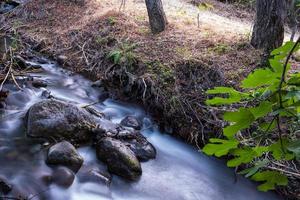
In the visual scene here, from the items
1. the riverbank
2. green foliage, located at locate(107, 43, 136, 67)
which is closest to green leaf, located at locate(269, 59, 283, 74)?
the riverbank

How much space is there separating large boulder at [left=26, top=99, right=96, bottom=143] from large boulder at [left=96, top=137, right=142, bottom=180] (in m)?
0.39

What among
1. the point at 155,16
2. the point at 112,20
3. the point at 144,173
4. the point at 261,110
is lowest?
the point at 144,173

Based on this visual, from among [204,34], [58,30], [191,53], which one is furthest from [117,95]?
[58,30]

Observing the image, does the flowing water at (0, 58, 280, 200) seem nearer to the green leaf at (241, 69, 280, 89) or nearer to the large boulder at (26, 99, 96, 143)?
the large boulder at (26, 99, 96, 143)

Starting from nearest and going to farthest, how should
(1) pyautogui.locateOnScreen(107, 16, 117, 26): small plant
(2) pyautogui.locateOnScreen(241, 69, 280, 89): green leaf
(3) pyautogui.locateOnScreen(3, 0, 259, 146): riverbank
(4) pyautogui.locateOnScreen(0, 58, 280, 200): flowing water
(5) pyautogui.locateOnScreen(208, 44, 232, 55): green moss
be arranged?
(2) pyautogui.locateOnScreen(241, 69, 280, 89): green leaf < (4) pyautogui.locateOnScreen(0, 58, 280, 200): flowing water < (3) pyautogui.locateOnScreen(3, 0, 259, 146): riverbank < (5) pyautogui.locateOnScreen(208, 44, 232, 55): green moss < (1) pyautogui.locateOnScreen(107, 16, 117, 26): small plant

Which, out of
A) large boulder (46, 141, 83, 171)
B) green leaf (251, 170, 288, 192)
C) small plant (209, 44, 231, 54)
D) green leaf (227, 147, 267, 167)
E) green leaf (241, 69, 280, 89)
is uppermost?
green leaf (241, 69, 280, 89)

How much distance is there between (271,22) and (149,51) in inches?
78.0

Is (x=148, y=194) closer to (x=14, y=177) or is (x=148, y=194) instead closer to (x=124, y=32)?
(x=14, y=177)

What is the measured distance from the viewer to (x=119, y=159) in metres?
3.90

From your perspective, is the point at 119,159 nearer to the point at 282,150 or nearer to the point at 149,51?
the point at 149,51

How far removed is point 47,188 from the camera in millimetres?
3508

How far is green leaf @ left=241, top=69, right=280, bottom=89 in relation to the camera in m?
0.83

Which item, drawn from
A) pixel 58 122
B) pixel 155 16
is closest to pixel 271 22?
pixel 155 16

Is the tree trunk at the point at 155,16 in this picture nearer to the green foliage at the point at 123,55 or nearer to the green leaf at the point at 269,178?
the green foliage at the point at 123,55
